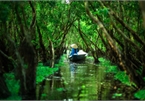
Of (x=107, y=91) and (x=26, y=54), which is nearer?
(x=26, y=54)

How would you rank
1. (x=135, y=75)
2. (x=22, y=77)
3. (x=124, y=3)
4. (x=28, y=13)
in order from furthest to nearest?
(x=28, y=13) < (x=124, y=3) < (x=135, y=75) < (x=22, y=77)

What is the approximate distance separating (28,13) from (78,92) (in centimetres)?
1059

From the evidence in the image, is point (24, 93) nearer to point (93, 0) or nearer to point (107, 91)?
point (107, 91)

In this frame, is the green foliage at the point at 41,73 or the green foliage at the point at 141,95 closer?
the green foliage at the point at 141,95

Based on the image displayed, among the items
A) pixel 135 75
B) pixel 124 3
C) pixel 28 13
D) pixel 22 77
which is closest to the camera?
pixel 22 77

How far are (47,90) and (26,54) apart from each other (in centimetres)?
274

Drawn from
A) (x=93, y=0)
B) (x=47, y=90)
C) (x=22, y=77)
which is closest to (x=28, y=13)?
(x=93, y=0)

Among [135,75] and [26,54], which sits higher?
[26,54]

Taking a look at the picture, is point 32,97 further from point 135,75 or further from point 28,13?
point 28,13

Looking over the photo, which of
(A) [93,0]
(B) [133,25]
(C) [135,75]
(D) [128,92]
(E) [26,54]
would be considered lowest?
(D) [128,92]

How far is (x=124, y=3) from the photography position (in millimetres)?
18875

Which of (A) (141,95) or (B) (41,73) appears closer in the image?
(A) (141,95)

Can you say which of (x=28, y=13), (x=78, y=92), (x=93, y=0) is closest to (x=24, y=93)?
(x=78, y=92)

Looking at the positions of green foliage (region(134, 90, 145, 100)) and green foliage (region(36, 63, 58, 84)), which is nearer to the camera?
green foliage (region(134, 90, 145, 100))
